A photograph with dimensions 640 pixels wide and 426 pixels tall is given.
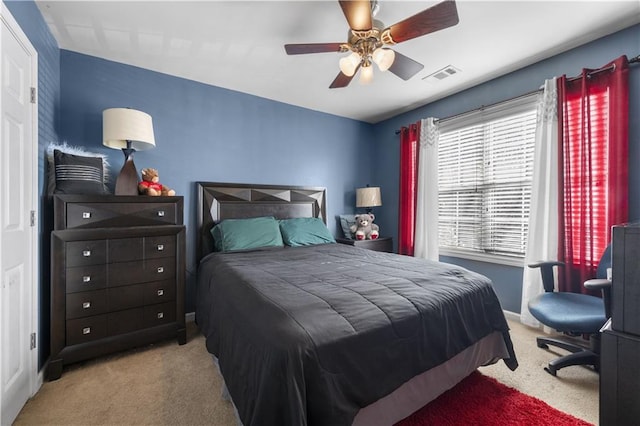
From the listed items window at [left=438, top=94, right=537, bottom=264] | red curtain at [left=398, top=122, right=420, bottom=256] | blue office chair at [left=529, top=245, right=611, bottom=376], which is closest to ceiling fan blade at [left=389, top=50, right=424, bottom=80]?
window at [left=438, top=94, right=537, bottom=264]

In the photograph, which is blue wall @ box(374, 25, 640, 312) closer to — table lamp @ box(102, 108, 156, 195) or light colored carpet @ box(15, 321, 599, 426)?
light colored carpet @ box(15, 321, 599, 426)

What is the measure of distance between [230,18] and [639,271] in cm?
266

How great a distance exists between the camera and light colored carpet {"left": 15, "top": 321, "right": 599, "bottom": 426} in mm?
1459

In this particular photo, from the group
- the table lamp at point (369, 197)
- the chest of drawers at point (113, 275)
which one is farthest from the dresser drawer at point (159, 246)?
the table lamp at point (369, 197)

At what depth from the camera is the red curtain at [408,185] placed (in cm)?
360

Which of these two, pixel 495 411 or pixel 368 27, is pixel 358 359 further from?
pixel 368 27

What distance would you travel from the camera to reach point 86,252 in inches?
75.7

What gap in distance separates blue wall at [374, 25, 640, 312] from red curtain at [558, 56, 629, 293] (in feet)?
0.30

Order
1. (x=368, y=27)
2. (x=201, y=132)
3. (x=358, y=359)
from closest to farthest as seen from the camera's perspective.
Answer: (x=358, y=359), (x=368, y=27), (x=201, y=132)

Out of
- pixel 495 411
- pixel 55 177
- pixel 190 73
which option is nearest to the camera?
pixel 495 411

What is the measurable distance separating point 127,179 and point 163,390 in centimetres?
167

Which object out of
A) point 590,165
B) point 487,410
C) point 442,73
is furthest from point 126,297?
point 590,165

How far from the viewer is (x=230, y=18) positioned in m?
1.97

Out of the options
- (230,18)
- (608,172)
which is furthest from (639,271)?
(230,18)
